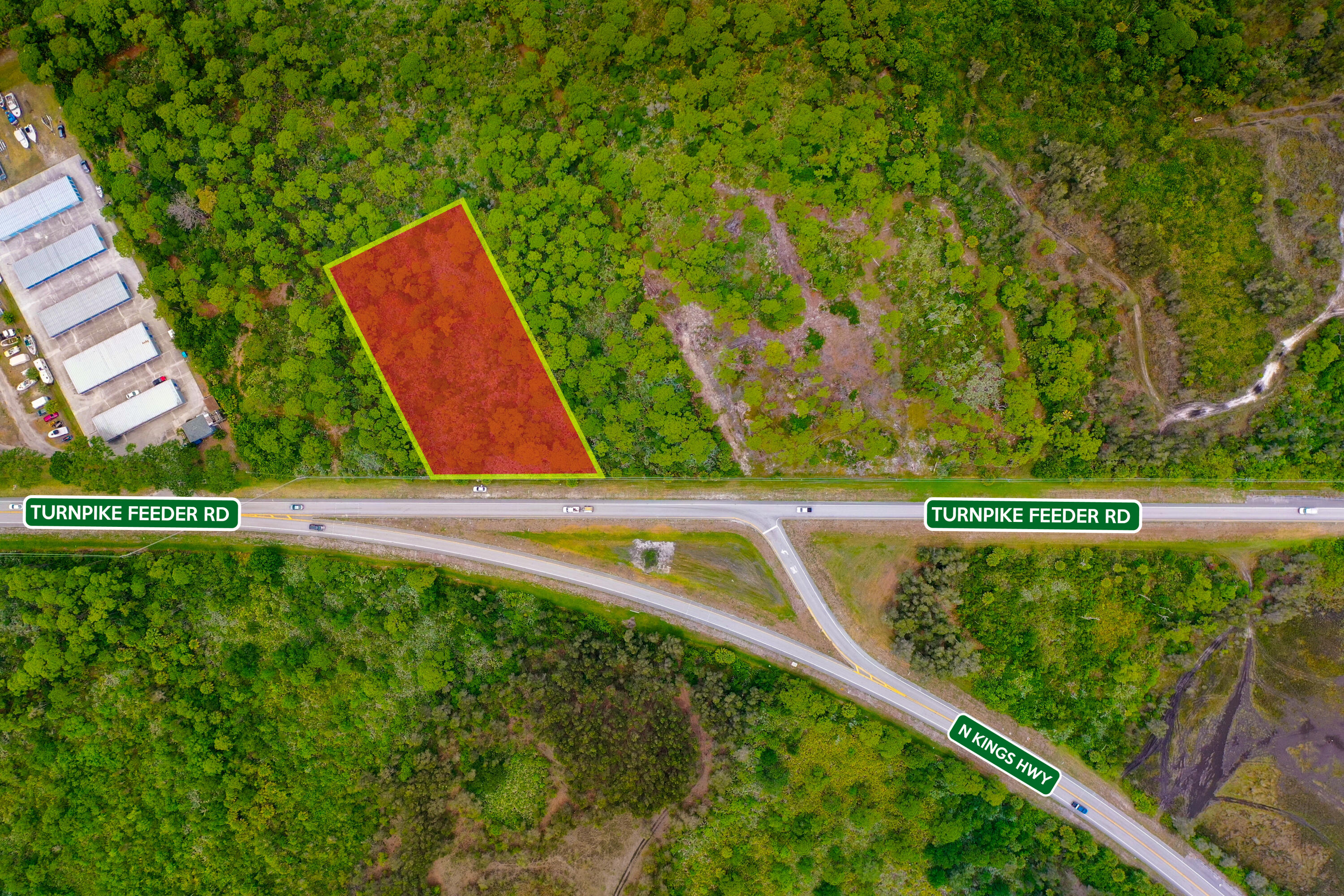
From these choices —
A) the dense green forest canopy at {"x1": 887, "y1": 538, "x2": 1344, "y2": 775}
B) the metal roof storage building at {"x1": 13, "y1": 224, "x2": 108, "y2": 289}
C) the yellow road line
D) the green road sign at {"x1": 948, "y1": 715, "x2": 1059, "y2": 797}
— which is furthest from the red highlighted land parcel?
the yellow road line

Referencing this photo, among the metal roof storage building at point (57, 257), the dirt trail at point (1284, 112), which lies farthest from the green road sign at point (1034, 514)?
the metal roof storage building at point (57, 257)

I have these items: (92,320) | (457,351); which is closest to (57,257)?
(92,320)

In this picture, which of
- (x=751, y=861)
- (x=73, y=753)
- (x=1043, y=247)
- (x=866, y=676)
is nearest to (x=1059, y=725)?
(x=866, y=676)

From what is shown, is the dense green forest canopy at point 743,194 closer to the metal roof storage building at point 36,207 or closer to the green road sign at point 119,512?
the metal roof storage building at point 36,207

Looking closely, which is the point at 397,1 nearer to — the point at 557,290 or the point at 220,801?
the point at 557,290

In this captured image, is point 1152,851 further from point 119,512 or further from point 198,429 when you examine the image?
point 119,512

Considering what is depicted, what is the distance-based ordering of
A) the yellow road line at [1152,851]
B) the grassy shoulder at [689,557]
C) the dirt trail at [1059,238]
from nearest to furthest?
the dirt trail at [1059,238] → the yellow road line at [1152,851] → the grassy shoulder at [689,557]

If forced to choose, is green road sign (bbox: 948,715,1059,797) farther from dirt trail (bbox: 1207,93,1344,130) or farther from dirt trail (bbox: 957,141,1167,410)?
dirt trail (bbox: 1207,93,1344,130)
